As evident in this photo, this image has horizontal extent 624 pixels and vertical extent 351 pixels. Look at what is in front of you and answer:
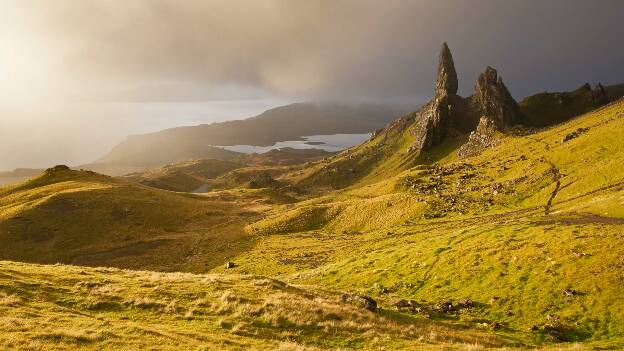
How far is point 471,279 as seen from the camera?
45.4 metres

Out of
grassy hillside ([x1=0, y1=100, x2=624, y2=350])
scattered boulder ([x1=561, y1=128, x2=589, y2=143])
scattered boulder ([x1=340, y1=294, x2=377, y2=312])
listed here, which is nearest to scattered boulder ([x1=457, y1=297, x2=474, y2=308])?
grassy hillside ([x1=0, y1=100, x2=624, y2=350])

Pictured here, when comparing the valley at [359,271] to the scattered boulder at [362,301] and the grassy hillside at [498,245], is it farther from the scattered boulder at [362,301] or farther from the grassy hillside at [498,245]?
the grassy hillside at [498,245]

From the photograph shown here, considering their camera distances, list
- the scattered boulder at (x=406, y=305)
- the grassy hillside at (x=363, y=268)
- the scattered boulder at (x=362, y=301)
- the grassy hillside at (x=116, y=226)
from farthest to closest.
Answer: the grassy hillside at (x=116, y=226) < the scattered boulder at (x=406, y=305) < the scattered boulder at (x=362, y=301) < the grassy hillside at (x=363, y=268)

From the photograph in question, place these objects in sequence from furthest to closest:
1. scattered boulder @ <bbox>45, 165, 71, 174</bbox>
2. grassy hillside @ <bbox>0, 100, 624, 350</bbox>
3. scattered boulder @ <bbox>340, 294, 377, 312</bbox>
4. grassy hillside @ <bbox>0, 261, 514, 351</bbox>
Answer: scattered boulder @ <bbox>45, 165, 71, 174</bbox> < scattered boulder @ <bbox>340, 294, 377, 312</bbox> < grassy hillside @ <bbox>0, 100, 624, 350</bbox> < grassy hillside @ <bbox>0, 261, 514, 351</bbox>

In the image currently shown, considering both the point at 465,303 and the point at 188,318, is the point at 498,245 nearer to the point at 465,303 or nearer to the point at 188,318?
the point at 465,303

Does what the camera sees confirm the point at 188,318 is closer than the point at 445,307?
Yes

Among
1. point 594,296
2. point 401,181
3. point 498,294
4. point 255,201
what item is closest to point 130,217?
point 255,201

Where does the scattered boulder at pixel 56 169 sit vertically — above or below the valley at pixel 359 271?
above

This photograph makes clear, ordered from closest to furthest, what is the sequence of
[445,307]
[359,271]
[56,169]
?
1. [445,307]
2. [359,271]
3. [56,169]

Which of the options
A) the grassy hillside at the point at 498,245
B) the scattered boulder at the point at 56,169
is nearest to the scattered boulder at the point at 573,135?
the grassy hillside at the point at 498,245

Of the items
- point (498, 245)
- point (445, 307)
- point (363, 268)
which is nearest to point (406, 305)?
point (445, 307)

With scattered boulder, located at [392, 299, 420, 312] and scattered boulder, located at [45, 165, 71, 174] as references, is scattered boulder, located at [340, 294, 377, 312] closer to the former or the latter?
scattered boulder, located at [392, 299, 420, 312]

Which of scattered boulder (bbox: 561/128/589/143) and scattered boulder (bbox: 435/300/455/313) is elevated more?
scattered boulder (bbox: 561/128/589/143)

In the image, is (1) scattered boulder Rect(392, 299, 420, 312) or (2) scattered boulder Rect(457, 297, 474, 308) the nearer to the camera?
(1) scattered boulder Rect(392, 299, 420, 312)
